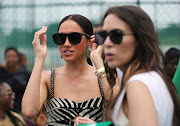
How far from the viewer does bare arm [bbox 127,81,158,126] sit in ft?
4.51

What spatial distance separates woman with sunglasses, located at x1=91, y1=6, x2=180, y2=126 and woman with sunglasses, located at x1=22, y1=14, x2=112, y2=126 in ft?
2.27

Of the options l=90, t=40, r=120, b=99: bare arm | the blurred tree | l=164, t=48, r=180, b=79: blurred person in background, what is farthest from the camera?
the blurred tree

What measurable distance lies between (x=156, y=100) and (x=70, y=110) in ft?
3.21

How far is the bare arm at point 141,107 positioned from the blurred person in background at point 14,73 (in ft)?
10.1

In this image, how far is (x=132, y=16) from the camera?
1.57 metres

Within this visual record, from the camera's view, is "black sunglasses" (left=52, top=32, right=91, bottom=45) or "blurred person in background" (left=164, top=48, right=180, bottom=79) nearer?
"black sunglasses" (left=52, top=32, right=91, bottom=45)

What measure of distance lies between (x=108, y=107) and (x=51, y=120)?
0.83 m

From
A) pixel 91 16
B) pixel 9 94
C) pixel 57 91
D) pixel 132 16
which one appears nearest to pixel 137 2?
pixel 91 16

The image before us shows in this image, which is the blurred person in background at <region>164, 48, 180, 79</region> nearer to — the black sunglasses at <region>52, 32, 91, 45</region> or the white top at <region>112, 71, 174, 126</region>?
the black sunglasses at <region>52, 32, 91, 45</region>

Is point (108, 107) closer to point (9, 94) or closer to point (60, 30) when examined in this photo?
point (60, 30)

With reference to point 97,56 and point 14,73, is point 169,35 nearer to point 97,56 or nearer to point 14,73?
point 14,73

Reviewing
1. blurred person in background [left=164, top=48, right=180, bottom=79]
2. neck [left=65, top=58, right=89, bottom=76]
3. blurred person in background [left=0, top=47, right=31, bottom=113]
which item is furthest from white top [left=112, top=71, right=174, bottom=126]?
blurred person in background [left=0, top=47, right=31, bottom=113]

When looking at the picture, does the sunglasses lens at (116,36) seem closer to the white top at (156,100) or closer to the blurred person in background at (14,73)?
the white top at (156,100)

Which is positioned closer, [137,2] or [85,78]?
[85,78]
